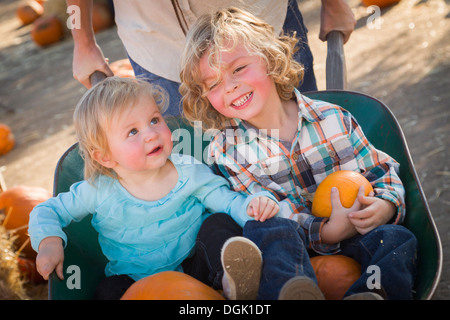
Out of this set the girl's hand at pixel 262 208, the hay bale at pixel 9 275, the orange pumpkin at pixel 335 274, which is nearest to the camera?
the orange pumpkin at pixel 335 274

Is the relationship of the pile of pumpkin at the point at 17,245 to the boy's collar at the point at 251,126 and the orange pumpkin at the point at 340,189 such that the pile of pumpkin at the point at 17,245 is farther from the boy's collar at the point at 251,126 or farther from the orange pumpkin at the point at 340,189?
the orange pumpkin at the point at 340,189

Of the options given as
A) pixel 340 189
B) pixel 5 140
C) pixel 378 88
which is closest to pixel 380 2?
pixel 378 88

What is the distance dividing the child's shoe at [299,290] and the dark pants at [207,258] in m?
0.41

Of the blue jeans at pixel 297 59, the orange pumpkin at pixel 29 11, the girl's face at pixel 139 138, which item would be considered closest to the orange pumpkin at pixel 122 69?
the blue jeans at pixel 297 59

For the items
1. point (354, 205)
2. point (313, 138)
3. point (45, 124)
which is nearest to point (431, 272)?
point (354, 205)

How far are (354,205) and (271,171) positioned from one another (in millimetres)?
388

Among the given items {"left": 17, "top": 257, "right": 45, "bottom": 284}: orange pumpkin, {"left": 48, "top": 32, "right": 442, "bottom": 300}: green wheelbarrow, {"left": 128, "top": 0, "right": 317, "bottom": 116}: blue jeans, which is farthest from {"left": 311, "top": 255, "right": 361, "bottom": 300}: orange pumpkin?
{"left": 17, "top": 257, "right": 45, "bottom": 284}: orange pumpkin

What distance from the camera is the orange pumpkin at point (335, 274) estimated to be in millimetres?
1517

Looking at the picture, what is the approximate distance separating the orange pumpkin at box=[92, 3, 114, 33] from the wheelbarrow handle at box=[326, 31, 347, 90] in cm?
568

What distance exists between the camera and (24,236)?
304 cm

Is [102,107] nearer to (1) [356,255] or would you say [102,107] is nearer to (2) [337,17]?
(1) [356,255]
